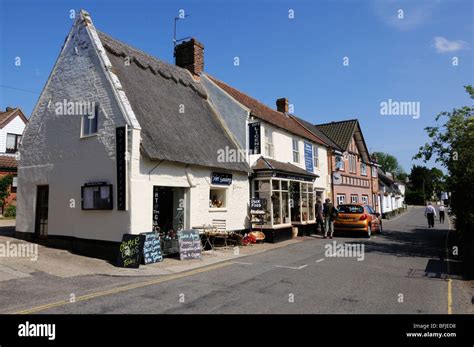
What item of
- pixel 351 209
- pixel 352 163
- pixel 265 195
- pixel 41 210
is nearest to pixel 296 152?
pixel 351 209

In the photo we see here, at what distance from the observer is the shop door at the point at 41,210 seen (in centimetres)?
1371

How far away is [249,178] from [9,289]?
435 inches

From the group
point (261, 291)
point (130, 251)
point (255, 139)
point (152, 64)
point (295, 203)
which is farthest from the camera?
point (295, 203)

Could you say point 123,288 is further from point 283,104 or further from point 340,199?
point 340,199

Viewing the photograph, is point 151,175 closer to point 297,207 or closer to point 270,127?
point 270,127

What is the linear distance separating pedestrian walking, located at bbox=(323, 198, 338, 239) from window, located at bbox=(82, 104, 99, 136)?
38.2 feet

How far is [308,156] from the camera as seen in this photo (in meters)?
22.6

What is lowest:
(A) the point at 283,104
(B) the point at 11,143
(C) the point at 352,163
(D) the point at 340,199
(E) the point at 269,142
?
(D) the point at 340,199

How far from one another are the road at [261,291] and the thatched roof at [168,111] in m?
4.43

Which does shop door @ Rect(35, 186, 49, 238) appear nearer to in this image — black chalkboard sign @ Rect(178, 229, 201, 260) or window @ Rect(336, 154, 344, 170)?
black chalkboard sign @ Rect(178, 229, 201, 260)

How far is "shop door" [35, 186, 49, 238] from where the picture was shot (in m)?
13.7

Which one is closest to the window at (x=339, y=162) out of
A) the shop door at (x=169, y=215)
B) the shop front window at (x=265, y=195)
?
the shop front window at (x=265, y=195)

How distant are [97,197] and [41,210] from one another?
4.23 metres
